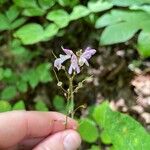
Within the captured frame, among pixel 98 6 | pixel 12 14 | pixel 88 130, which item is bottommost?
pixel 88 130

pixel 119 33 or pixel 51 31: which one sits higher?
pixel 119 33

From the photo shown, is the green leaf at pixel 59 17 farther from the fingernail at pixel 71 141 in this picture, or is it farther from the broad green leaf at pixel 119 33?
the fingernail at pixel 71 141

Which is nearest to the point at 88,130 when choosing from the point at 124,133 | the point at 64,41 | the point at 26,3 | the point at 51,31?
the point at 51,31

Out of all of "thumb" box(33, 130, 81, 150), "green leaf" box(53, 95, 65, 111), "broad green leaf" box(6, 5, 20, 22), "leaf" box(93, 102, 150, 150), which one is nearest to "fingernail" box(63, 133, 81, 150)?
"thumb" box(33, 130, 81, 150)

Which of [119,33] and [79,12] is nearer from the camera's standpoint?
[119,33]

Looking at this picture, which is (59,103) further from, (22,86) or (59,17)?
(59,17)

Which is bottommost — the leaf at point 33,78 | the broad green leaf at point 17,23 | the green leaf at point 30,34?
the leaf at point 33,78

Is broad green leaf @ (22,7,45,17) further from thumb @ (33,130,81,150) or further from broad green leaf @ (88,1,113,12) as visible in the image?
thumb @ (33,130,81,150)

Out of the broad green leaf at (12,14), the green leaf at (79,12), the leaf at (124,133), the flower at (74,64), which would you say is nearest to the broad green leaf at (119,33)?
the flower at (74,64)
